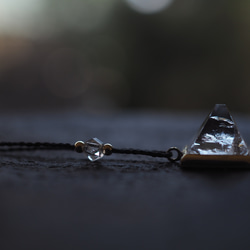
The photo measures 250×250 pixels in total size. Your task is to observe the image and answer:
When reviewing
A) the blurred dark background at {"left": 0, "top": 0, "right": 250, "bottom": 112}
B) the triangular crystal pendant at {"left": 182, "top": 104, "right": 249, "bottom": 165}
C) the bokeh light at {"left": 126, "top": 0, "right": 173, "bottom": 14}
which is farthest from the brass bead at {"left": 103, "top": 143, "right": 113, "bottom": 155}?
the bokeh light at {"left": 126, "top": 0, "right": 173, "bottom": 14}

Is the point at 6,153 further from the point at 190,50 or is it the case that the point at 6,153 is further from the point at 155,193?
the point at 190,50

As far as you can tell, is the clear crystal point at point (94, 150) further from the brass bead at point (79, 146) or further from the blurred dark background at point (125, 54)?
the blurred dark background at point (125, 54)

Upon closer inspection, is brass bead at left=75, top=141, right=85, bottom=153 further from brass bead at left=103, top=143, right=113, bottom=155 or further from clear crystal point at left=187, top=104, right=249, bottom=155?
clear crystal point at left=187, top=104, right=249, bottom=155

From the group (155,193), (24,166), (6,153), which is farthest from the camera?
(6,153)

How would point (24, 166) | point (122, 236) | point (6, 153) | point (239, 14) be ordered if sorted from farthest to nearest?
point (239, 14)
point (6, 153)
point (24, 166)
point (122, 236)

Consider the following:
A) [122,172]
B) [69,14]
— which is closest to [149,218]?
[122,172]

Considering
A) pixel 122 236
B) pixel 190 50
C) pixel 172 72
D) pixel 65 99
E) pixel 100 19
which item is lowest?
pixel 122 236
